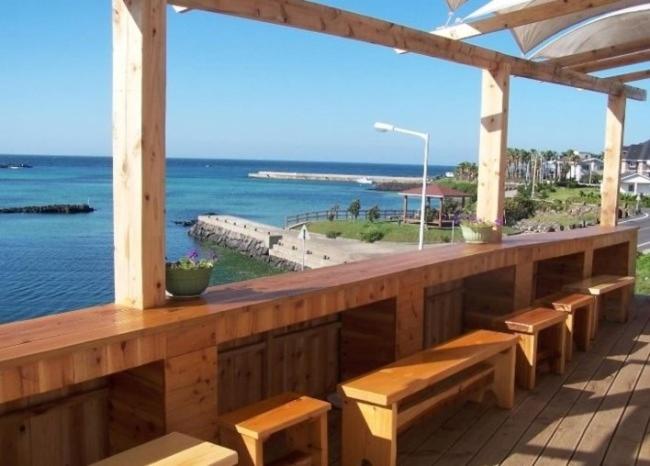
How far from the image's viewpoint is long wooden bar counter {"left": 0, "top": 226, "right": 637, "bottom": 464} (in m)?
2.05

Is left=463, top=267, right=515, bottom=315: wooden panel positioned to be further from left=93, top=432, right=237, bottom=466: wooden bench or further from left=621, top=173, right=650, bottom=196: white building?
left=621, top=173, right=650, bottom=196: white building

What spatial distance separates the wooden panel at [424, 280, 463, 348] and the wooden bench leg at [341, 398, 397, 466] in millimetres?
1672

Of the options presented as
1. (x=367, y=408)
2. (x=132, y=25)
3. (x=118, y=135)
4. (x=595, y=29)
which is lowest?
(x=367, y=408)

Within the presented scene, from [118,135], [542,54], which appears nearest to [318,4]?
[118,135]

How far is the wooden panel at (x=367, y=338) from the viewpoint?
3.55m

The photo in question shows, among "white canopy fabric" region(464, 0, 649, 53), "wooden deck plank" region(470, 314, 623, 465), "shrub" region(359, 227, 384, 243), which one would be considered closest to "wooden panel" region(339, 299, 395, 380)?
"wooden deck plank" region(470, 314, 623, 465)

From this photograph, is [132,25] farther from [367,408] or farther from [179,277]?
[367,408]

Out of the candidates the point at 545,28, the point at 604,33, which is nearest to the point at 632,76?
the point at 604,33

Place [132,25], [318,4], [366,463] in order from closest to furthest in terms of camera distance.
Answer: [132,25]
[366,463]
[318,4]

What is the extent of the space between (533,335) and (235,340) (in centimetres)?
201

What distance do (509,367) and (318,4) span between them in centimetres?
234

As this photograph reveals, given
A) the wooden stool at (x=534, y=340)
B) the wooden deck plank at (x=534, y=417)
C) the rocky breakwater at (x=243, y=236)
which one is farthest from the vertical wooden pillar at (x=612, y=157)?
the rocky breakwater at (x=243, y=236)

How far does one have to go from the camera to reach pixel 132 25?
2.34m

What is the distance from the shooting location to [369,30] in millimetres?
3393
